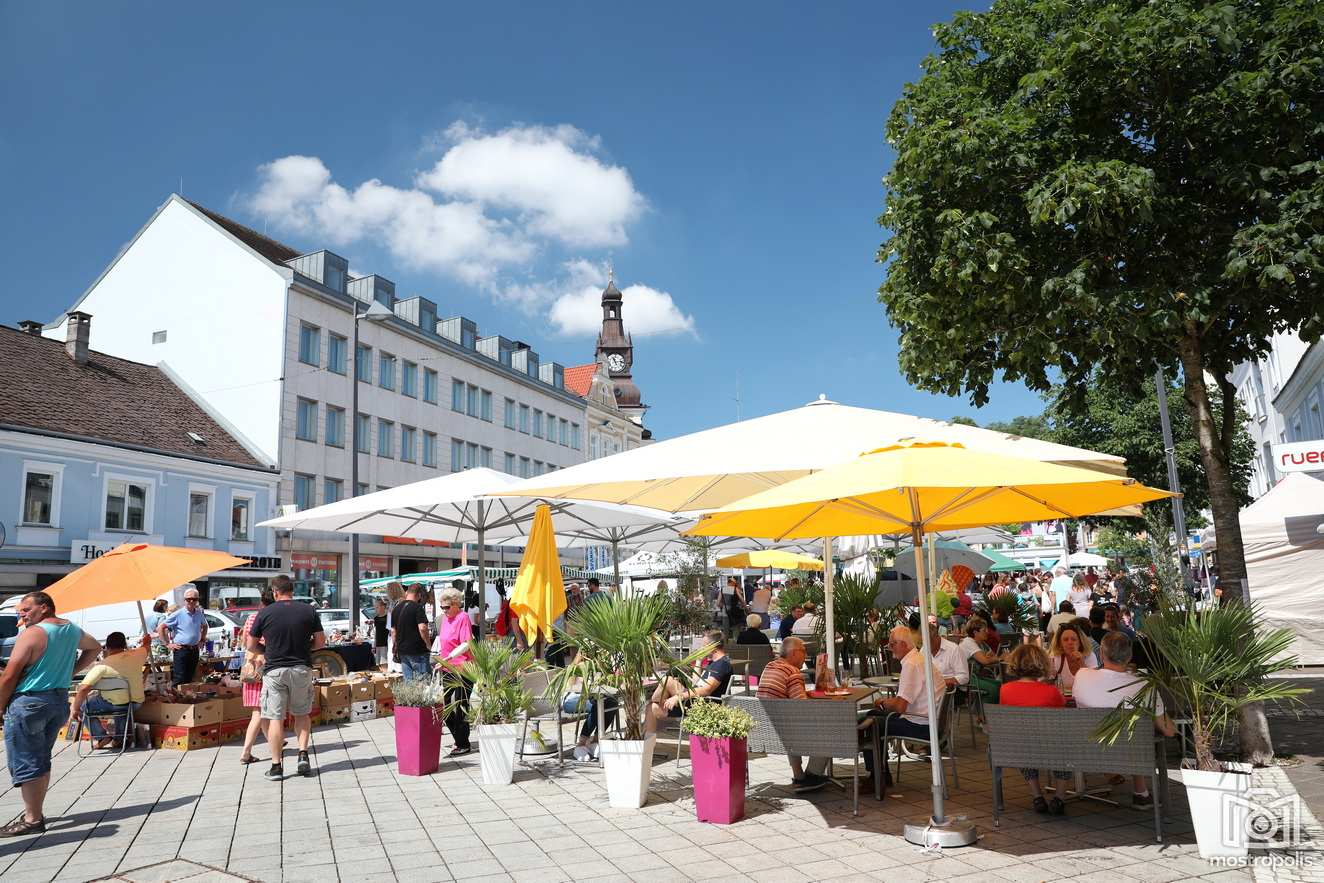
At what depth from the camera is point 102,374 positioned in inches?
1201

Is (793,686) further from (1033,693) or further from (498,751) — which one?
(498,751)

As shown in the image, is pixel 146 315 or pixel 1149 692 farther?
pixel 146 315

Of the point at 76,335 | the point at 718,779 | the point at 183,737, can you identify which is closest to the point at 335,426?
the point at 76,335

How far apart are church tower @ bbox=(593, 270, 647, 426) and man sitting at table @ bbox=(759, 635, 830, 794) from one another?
2495 inches

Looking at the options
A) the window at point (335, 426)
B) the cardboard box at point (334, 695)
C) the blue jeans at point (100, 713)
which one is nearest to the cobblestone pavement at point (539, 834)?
the blue jeans at point (100, 713)

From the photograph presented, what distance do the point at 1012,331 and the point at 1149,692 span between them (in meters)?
4.22

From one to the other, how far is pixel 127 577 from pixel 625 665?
6793mm

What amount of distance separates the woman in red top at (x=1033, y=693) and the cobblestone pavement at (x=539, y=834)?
14 cm

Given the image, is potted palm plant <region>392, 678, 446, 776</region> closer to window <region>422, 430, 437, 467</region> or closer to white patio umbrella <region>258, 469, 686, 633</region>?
white patio umbrella <region>258, 469, 686, 633</region>

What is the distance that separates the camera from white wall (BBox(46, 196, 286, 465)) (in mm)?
33438

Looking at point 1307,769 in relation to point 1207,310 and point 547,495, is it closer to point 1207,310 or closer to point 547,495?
point 1207,310

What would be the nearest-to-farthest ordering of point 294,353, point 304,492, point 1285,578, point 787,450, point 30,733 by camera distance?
point 30,733, point 787,450, point 1285,578, point 294,353, point 304,492

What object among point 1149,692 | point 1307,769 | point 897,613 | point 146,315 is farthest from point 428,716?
point 146,315

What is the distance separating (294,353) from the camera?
1335 inches
